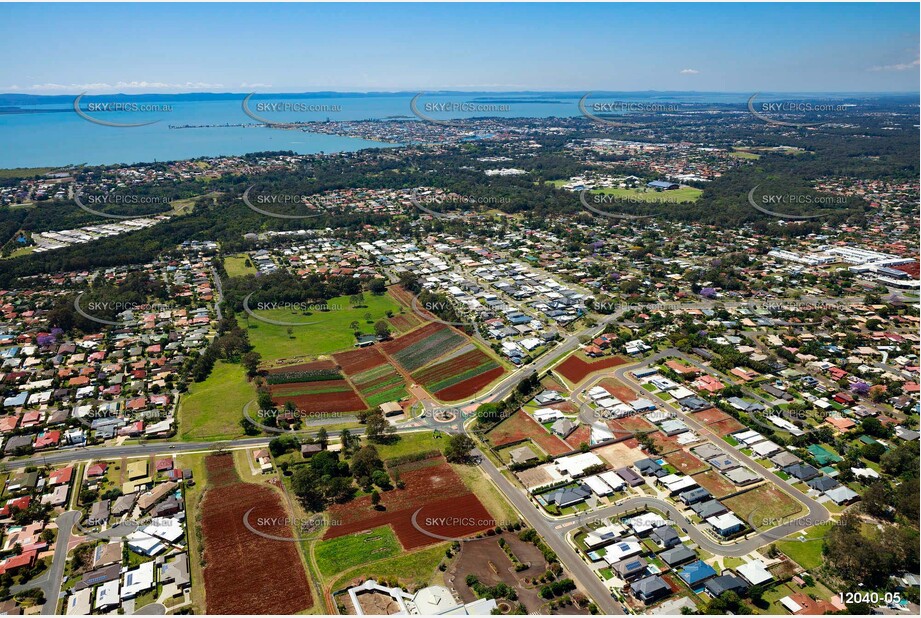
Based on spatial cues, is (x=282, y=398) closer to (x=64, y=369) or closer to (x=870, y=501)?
(x=64, y=369)

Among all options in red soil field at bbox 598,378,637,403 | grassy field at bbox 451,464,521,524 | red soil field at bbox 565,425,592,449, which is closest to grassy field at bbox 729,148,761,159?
red soil field at bbox 598,378,637,403

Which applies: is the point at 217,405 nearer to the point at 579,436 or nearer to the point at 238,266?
the point at 579,436

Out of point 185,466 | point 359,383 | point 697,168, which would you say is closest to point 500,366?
point 359,383

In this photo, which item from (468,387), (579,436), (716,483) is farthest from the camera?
(468,387)

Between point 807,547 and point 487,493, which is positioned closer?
point 807,547

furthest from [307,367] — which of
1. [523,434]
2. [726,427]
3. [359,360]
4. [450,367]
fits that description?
[726,427]

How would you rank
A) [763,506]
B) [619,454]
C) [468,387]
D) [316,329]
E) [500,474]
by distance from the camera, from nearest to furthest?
[763,506]
[500,474]
[619,454]
[468,387]
[316,329]

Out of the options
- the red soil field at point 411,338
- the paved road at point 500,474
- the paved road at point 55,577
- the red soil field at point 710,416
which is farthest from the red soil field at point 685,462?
the paved road at point 55,577

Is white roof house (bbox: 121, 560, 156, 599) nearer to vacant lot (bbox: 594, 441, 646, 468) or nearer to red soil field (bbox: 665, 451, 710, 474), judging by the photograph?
vacant lot (bbox: 594, 441, 646, 468)
